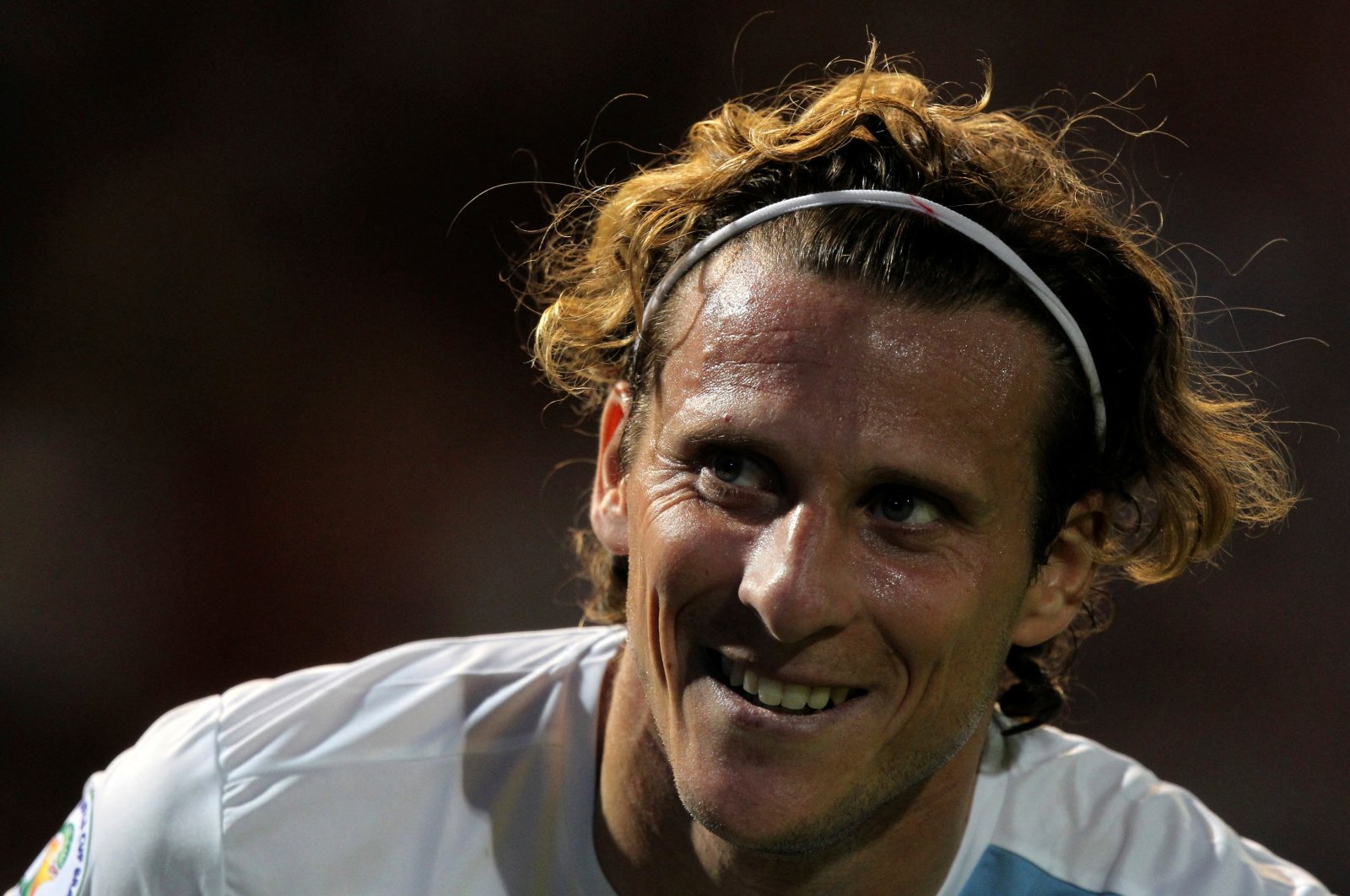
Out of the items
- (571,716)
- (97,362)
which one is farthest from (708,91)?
(571,716)

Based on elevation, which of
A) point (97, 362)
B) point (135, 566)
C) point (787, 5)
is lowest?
point (135, 566)

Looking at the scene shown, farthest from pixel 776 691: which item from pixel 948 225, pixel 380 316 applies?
pixel 380 316

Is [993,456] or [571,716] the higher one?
[993,456]

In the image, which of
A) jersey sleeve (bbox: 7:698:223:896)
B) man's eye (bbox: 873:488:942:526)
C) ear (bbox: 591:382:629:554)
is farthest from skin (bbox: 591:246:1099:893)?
jersey sleeve (bbox: 7:698:223:896)

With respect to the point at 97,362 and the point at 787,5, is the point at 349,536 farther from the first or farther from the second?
the point at 787,5

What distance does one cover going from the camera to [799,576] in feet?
4.69

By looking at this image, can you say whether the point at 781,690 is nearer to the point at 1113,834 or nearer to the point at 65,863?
the point at 1113,834

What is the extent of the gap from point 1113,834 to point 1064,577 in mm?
454

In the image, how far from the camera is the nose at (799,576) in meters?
1.42

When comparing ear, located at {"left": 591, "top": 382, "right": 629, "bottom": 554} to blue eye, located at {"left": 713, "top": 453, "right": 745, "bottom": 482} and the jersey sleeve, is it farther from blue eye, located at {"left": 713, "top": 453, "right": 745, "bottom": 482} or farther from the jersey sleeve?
the jersey sleeve

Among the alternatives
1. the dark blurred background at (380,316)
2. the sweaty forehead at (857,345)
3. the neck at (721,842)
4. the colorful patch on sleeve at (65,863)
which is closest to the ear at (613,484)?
the neck at (721,842)

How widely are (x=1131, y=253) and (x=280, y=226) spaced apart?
7.36 feet

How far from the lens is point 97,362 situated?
3.25 meters

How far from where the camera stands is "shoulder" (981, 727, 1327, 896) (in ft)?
6.20
